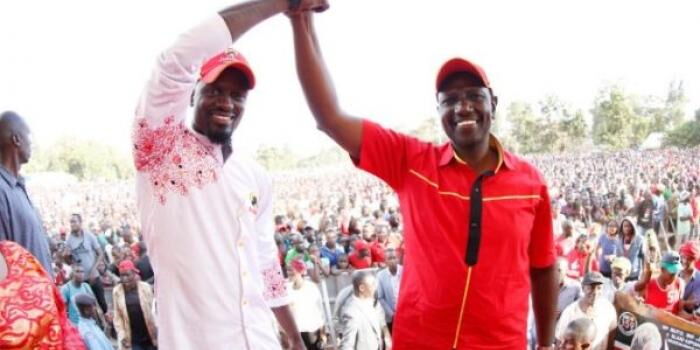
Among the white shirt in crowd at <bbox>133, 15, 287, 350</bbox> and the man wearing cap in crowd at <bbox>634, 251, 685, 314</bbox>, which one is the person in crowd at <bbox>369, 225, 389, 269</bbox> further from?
the white shirt in crowd at <bbox>133, 15, 287, 350</bbox>

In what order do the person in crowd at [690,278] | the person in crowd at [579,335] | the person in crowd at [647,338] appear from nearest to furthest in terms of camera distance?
the person in crowd at [579,335]
the person in crowd at [647,338]
the person in crowd at [690,278]

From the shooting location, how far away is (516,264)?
1.92 metres

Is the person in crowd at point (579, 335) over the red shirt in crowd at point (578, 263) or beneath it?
over

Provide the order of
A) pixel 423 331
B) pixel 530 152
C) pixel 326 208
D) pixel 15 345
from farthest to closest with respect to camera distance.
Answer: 1. pixel 530 152
2. pixel 326 208
3. pixel 423 331
4. pixel 15 345

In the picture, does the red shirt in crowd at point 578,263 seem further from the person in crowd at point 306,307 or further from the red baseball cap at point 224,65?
the red baseball cap at point 224,65

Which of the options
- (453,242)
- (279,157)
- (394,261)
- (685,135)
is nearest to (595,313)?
(394,261)

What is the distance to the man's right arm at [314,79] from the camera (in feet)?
5.98

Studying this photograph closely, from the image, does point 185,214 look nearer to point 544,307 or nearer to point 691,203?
point 544,307

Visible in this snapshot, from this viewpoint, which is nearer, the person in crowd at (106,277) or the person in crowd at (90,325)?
the person in crowd at (90,325)

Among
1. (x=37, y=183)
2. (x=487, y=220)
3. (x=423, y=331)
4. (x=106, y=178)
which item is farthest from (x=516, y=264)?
(x=106, y=178)

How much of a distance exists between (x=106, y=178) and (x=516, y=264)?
28.7m

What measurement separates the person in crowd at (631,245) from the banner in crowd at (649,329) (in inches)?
109

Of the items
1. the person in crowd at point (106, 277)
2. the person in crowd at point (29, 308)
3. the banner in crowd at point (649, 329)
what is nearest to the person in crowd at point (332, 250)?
the person in crowd at point (106, 277)

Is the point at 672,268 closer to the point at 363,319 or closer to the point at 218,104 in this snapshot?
the point at 363,319
